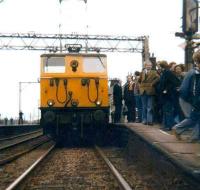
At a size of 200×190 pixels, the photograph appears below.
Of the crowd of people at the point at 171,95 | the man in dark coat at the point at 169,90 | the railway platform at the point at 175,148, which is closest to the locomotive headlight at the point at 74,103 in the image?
the crowd of people at the point at 171,95

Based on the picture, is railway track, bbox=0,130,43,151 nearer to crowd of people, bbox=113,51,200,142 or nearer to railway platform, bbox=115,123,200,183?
crowd of people, bbox=113,51,200,142

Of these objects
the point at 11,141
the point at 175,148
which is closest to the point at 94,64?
the point at 11,141

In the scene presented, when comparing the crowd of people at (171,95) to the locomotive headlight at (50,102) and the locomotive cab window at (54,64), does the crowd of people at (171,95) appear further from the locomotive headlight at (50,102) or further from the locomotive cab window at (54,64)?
the locomotive headlight at (50,102)

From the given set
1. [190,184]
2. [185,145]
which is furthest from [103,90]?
[190,184]

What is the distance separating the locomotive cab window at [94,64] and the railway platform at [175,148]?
18.1ft

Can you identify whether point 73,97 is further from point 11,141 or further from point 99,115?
point 11,141

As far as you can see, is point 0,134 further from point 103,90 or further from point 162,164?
point 162,164

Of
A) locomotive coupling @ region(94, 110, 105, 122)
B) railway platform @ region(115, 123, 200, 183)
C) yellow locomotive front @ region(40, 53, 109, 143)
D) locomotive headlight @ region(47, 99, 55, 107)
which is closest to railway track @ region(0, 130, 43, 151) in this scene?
yellow locomotive front @ region(40, 53, 109, 143)

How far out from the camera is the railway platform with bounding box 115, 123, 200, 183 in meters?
7.89

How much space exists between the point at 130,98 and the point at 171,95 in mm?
6040

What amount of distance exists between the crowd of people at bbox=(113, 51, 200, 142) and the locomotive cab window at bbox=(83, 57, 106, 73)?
1.00 meters

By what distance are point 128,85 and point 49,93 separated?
2.71 meters

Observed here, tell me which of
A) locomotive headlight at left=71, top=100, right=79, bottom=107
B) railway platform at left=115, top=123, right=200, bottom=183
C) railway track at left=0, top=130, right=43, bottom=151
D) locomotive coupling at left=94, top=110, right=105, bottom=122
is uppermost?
locomotive headlight at left=71, top=100, right=79, bottom=107

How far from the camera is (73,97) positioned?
719 inches
